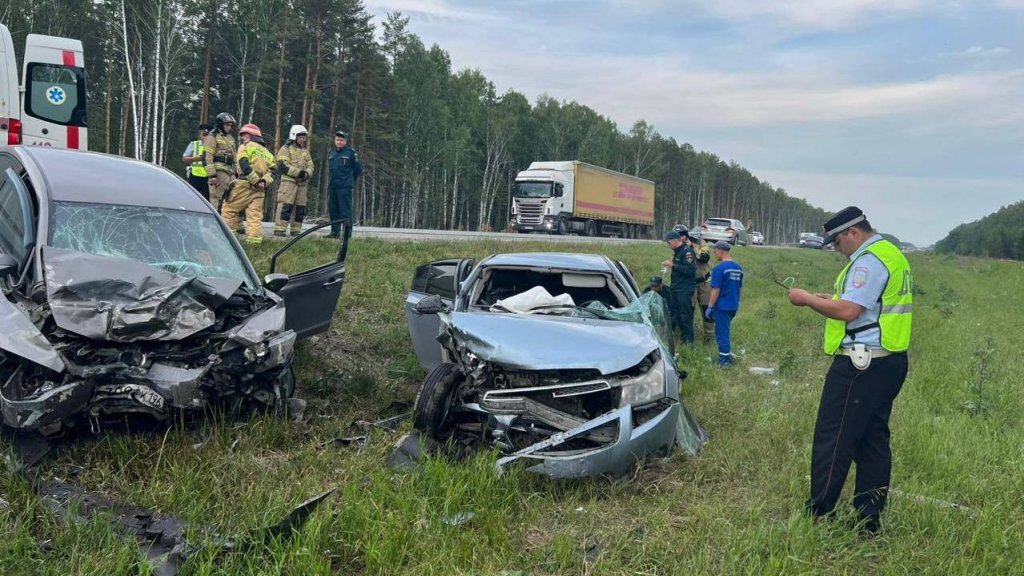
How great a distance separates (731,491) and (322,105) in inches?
1393

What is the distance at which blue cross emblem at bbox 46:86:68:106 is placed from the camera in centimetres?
966

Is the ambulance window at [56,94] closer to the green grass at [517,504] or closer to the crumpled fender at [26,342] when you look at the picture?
the green grass at [517,504]

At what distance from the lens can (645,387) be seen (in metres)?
3.95

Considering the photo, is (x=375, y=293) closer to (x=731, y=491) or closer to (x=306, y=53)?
(x=731, y=491)

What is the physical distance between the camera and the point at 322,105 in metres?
35.8

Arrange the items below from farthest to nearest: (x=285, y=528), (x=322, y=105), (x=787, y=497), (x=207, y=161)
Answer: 1. (x=322, y=105)
2. (x=207, y=161)
3. (x=787, y=497)
4. (x=285, y=528)

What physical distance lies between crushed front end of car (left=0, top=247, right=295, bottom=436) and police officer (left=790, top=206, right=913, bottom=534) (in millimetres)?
3032

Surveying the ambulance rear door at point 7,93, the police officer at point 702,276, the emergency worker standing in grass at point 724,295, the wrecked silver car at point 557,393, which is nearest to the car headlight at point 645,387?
the wrecked silver car at point 557,393

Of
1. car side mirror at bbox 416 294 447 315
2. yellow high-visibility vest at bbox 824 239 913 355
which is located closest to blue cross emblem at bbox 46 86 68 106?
car side mirror at bbox 416 294 447 315

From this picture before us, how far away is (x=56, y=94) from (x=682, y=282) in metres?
9.18

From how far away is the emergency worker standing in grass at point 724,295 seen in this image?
8188 mm

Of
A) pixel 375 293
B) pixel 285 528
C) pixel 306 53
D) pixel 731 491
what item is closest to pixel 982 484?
pixel 731 491

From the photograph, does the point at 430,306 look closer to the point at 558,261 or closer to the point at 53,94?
the point at 558,261

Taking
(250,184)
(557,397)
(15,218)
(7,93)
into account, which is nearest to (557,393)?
(557,397)
